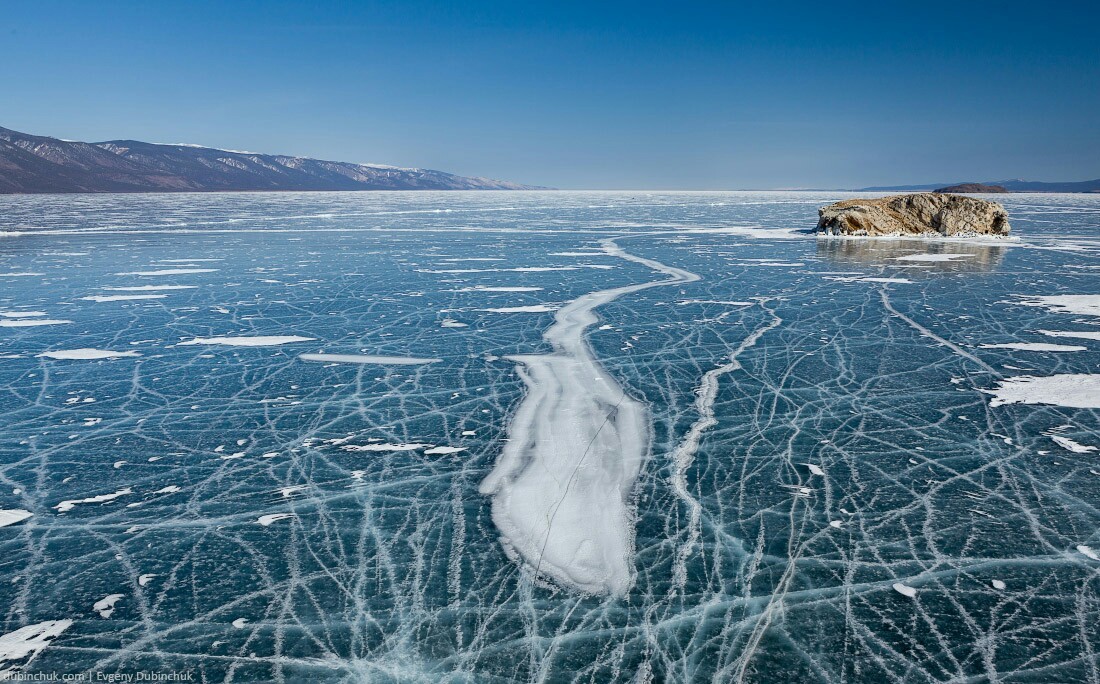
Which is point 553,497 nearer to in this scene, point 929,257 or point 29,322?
point 29,322

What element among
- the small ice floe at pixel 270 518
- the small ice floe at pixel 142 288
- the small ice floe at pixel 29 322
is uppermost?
the small ice floe at pixel 142 288

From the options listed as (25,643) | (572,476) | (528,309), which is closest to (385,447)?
(572,476)

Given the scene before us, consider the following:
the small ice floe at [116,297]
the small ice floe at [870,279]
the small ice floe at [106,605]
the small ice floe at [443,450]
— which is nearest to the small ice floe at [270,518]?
the small ice floe at [106,605]

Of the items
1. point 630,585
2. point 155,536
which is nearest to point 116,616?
point 155,536

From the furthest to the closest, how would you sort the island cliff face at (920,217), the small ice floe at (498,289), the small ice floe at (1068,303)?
the island cliff face at (920,217) < the small ice floe at (498,289) < the small ice floe at (1068,303)

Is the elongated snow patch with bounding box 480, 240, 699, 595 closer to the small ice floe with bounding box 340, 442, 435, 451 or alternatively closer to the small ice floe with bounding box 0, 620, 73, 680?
the small ice floe with bounding box 340, 442, 435, 451

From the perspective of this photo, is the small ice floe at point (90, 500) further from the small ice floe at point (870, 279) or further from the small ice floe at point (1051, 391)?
the small ice floe at point (870, 279)

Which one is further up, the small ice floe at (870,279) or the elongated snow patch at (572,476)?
the small ice floe at (870,279)
